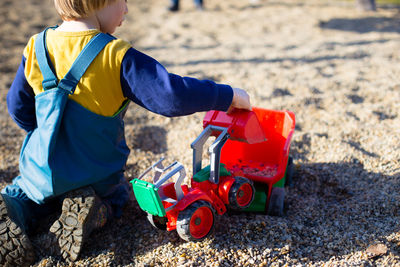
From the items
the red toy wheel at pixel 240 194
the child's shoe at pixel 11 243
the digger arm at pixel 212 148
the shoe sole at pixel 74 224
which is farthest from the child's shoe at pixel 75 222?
the red toy wheel at pixel 240 194

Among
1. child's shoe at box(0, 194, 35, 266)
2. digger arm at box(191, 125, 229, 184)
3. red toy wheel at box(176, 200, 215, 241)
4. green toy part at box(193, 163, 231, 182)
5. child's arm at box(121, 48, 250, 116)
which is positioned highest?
child's arm at box(121, 48, 250, 116)

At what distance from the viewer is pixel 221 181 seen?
5.83ft

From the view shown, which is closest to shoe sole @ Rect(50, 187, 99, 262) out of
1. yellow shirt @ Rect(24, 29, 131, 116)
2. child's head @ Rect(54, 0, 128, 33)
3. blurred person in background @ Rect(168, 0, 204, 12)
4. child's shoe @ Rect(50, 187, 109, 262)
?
child's shoe @ Rect(50, 187, 109, 262)

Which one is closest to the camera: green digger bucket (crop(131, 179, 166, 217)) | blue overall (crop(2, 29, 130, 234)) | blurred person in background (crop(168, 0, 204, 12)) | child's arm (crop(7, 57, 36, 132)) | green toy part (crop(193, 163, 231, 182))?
green digger bucket (crop(131, 179, 166, 217))

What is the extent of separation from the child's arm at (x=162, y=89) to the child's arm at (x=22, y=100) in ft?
1.75

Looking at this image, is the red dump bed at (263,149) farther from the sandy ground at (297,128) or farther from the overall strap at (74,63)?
the overall strap at (74,63)

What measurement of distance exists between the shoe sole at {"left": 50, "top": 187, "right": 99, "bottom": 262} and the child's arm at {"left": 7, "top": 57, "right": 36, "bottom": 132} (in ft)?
1.51

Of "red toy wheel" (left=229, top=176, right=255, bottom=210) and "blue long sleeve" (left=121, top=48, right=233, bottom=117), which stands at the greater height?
"blue long sleeve" (left=121, top=48, right=233, bottom=117)

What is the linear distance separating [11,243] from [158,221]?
23.7 inches

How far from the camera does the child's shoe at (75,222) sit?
1.68 metres

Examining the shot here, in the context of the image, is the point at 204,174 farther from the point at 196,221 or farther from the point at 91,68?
the point at 91,68

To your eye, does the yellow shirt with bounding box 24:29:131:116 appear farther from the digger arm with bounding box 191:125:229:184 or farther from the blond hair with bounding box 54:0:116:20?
the digger arm with bounding box 191:125:229:184

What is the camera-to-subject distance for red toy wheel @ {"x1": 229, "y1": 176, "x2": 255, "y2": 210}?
173 centimetres

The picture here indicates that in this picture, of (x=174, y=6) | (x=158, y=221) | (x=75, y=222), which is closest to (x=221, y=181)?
(x=158, y=221)
